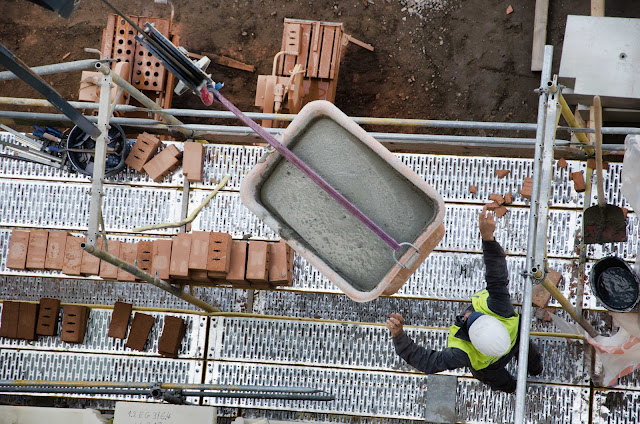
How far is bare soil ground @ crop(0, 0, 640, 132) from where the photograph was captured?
7.90m

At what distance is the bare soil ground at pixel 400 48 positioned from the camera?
7898mm

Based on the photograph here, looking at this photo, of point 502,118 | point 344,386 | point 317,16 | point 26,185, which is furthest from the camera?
point 317,16

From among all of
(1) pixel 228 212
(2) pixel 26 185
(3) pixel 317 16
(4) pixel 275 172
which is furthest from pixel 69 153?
(3) pixel 317 16

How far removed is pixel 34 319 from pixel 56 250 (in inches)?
27.1

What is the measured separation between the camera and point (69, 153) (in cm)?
573

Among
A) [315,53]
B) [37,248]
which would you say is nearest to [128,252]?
[37,248]

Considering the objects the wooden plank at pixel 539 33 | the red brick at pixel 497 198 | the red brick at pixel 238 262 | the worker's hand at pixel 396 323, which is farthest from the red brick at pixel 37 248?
the wooden plank at pixel 539 33

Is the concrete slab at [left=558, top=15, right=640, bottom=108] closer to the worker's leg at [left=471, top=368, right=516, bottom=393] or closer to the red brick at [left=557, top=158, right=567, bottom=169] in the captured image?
the red brick at [left=557, top=158, right=567, bottom=169]

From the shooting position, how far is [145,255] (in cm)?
538

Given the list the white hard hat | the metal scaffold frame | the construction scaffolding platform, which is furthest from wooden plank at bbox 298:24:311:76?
the white hard hat

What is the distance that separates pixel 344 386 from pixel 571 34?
4.17 metres

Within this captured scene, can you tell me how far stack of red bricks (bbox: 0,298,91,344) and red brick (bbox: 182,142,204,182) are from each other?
154 cm

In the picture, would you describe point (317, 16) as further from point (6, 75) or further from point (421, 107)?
point (6, 75)

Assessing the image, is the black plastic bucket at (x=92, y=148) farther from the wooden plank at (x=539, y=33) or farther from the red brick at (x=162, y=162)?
the wooden plank at (x=539, y=33)
